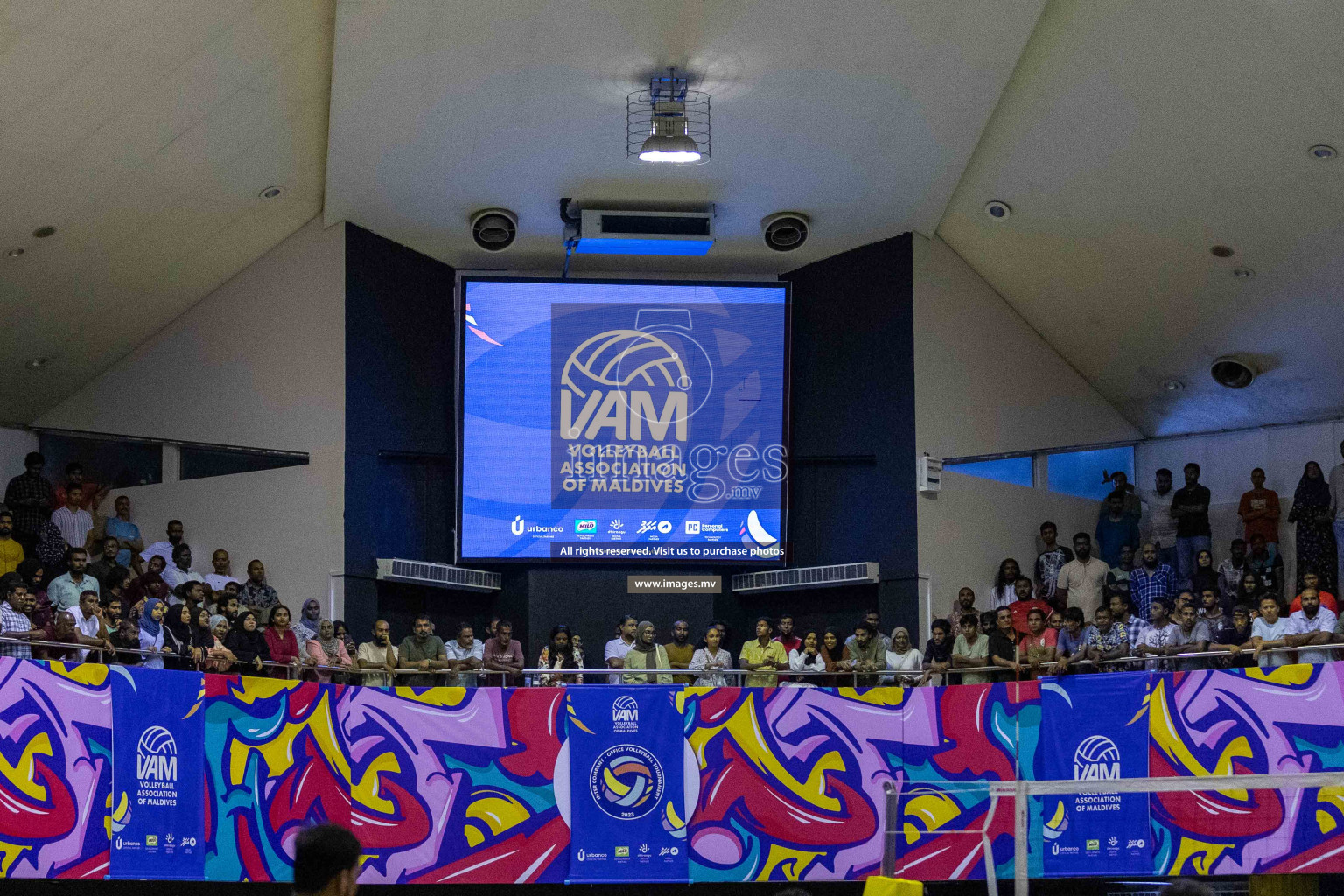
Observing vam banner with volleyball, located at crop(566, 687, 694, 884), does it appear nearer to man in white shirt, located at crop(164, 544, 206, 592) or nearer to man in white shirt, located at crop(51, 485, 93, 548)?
man in white shirt, located at crop(164, 544, 206, 592)

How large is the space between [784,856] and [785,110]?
695 cm

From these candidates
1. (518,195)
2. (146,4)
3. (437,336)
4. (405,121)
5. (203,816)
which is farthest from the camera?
(437,336)

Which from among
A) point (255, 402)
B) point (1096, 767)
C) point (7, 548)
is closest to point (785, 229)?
point (255, 402)

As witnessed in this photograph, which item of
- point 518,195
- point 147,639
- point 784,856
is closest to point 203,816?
point 147,639

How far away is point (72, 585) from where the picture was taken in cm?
1384

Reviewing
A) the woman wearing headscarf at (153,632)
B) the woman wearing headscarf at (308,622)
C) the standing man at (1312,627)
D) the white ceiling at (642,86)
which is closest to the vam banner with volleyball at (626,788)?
the woman wearing headscarf at (308,622)

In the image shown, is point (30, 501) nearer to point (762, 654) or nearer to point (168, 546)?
point (168, 546)

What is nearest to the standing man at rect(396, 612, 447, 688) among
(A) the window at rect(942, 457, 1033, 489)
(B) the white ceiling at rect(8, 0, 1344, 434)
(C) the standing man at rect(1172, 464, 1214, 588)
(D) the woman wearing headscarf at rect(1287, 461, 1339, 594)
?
(B) the white ceiling at rect(8, 0, 1344, 434)

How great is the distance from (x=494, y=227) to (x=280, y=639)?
17.6 ft

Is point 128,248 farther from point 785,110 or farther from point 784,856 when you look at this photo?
point 784,856

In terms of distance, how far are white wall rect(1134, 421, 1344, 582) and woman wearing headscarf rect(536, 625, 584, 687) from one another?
7.47 meters

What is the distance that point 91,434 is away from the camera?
17.6 m

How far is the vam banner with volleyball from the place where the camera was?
14.1 meters

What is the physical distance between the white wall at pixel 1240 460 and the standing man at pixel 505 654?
8.08 m
